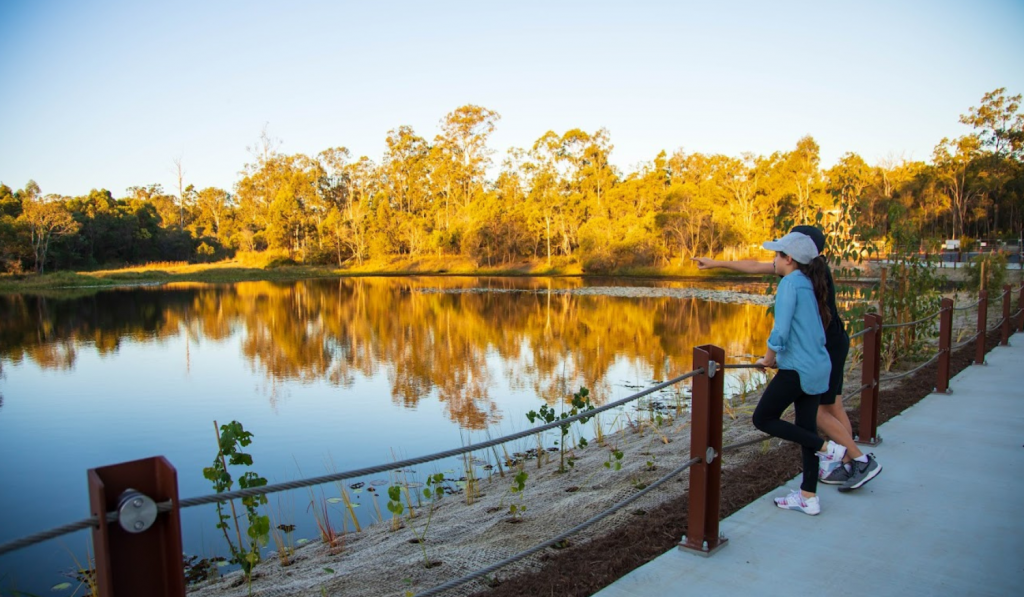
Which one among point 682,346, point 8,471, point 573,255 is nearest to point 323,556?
point 8,471

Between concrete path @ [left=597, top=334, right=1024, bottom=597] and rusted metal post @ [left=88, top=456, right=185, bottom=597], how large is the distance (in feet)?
7.03

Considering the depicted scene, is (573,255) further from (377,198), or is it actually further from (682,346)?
(682,346)

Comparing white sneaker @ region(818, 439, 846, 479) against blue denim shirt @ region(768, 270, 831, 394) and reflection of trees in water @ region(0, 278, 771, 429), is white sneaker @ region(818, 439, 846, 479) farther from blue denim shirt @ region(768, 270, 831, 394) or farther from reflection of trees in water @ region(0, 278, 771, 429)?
reflection of trees in water @ region(0, 278, 771, 429)

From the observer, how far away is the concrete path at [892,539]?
3.40 m

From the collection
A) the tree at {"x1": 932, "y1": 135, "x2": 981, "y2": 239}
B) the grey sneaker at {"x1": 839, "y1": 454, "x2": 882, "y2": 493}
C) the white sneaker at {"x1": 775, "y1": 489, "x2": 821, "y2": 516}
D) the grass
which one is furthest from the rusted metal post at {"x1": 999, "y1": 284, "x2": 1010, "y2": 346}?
the tree at {"x1": 932, "y1": 135, "x2": 981, "y2": 239}

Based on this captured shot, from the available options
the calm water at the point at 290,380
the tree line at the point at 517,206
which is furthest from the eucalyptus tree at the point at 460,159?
the calm water at the point at 290,380

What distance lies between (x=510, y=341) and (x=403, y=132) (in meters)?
51.4

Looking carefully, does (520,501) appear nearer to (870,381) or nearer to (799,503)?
(799,503)

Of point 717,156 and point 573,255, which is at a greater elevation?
point 717,156

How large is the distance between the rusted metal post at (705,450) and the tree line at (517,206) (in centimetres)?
3966

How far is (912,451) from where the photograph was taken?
5543 millimetres

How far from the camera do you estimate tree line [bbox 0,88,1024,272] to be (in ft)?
159

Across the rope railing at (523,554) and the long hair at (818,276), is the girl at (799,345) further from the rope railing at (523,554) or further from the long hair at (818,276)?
the rope railing at (523,554)

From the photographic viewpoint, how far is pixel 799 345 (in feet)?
13.3
